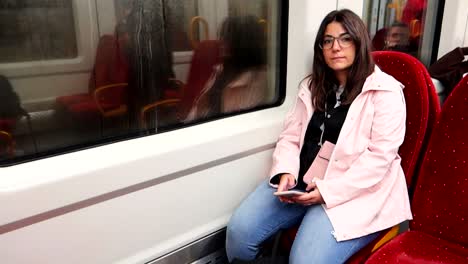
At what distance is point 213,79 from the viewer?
1484mm

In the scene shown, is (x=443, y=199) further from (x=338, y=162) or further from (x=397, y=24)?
(x=397, y=24)

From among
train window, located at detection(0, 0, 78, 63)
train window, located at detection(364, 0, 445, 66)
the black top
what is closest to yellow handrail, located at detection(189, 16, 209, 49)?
train window, located at detection(0, 0, 78, 63)

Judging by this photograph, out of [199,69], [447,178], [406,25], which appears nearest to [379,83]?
[447,178]

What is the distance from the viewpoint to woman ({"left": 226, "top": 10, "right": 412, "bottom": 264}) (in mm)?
1338

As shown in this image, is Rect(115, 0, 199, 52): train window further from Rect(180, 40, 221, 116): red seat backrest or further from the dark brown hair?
the dark brown hair

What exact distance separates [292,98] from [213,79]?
1.22ft

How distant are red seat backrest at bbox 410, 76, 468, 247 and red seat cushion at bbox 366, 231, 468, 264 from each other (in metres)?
0.04

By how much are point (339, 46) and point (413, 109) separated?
35cm

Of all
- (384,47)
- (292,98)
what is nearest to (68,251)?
(292,98)

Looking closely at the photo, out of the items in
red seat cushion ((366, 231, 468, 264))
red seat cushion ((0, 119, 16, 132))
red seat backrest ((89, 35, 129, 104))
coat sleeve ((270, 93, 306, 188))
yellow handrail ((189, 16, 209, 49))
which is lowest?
red seat cushion ((366, 231, 468, 264))

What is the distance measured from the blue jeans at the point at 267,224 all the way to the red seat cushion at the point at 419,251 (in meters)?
0.07

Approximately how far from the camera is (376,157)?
4.42ft

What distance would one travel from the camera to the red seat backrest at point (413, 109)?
1438 millimetres

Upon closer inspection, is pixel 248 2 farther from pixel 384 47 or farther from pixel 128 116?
pixel 384 47
